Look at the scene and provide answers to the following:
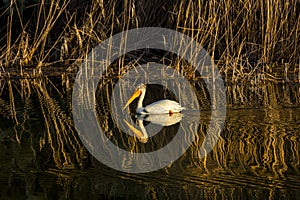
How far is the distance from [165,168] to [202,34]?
5.39m

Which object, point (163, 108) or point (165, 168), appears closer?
point (165, 168)

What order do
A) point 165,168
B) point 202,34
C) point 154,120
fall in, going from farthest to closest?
point 202,34 → point 154,120 → point 165,168

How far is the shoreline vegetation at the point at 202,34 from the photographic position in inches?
456

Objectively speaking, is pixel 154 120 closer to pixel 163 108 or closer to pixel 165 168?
pixel 163 108

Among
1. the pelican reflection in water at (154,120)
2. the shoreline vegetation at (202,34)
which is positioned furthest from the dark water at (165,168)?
the shoreline vegetation at (202,34)

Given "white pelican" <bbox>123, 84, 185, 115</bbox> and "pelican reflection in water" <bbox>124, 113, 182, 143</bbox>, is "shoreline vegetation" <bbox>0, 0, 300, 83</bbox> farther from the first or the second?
"pelican reflection in water" <bbox>124, 113, 182, 143</bbox>

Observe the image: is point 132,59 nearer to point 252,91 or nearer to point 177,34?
point 177,34

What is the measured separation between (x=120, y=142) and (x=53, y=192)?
6.24ft

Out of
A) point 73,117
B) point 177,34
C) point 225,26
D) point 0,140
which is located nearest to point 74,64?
point 177,34

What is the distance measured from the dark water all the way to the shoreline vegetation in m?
1.86

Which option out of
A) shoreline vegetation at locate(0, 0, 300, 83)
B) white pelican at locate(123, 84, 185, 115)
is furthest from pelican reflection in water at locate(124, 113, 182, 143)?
shoreline vegetation at locate(0, 0, 300, 83)

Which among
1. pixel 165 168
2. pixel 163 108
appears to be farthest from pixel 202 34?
pixel 165 168

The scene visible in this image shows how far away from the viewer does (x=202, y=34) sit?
11.6 m

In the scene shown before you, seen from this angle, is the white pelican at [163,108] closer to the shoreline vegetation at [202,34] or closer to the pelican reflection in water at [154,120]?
the pelican reflection in water at [154,120]
